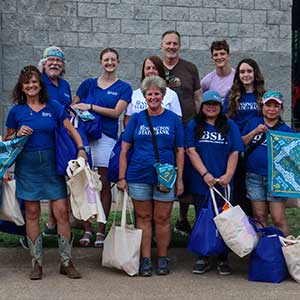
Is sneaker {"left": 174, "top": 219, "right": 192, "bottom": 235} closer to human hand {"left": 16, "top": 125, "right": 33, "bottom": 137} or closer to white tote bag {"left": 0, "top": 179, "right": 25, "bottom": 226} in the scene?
white tote bag {"left": 0, "top": 179, "right": 25, "bottom": 226}

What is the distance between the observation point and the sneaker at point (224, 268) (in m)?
6.02

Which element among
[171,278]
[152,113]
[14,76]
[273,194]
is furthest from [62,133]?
[14,76]

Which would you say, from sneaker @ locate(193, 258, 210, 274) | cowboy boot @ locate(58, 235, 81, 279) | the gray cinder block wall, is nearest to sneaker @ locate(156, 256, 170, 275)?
sneaker @ locate(193, 258, 210, 274)

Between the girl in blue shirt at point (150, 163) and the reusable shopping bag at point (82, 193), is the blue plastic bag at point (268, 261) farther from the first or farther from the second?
the reusable shopping bag at point (82, 193)

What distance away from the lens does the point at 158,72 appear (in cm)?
645

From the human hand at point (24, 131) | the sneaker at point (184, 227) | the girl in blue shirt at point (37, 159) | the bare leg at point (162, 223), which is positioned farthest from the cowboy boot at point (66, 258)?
the sneaker at point (184, 227)

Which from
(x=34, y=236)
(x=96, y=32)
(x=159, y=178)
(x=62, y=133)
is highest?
(x=96, y=32)

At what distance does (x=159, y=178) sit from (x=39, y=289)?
138cm

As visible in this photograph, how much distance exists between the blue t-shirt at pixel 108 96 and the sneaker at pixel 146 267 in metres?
1.50

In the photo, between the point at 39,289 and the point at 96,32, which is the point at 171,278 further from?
the point at 96,32

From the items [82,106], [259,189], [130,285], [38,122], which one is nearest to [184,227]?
[259,189]

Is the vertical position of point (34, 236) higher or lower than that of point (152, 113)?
lower

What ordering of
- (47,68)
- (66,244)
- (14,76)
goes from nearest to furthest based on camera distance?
(66,244)
(47,68)
(14,76)

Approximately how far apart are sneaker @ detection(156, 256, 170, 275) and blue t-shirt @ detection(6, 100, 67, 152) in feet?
4.66
